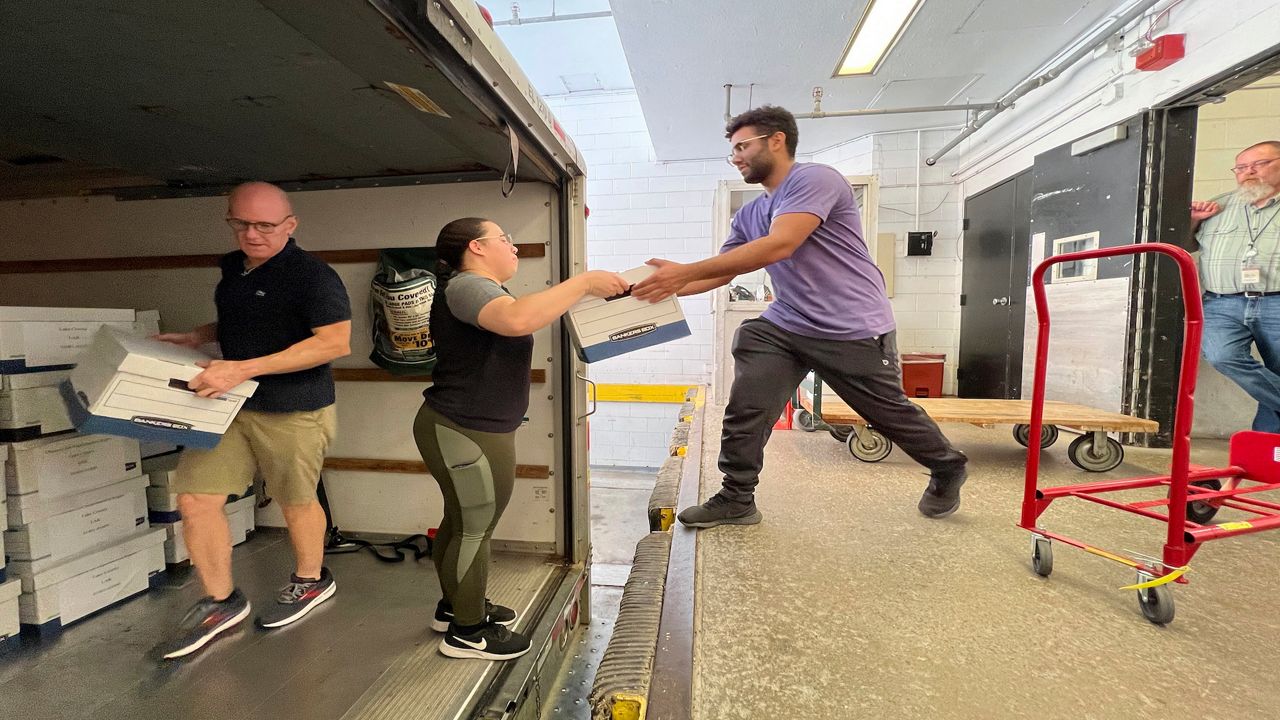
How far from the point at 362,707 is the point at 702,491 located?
1540mm

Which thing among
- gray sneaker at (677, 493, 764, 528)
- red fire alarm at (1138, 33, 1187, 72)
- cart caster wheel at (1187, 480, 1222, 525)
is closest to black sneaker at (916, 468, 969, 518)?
gray sneaker at (677, 493, 764, 528)

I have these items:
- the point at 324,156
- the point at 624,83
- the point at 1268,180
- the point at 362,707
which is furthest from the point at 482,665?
the point at 624,83

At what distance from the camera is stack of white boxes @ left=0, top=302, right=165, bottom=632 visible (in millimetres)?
1895

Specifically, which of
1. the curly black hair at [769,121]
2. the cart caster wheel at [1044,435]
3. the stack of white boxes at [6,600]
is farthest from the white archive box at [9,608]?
the cart caster wheel at [1044,435]

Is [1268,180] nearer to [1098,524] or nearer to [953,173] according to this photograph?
[1098,524]

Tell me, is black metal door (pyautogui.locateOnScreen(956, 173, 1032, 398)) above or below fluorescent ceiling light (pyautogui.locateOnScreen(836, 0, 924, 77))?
below

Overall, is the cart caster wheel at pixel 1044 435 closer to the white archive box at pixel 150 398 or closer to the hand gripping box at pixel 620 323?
the hand gripping box at pixel 620 323

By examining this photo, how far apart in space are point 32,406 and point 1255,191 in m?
6.11

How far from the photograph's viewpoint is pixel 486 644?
5.68ft

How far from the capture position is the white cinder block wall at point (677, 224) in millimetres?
5938

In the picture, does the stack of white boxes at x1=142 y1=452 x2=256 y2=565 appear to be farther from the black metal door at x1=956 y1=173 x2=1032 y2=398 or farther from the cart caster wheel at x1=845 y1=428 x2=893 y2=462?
the black metal door at x1=956 y1=173 x2=1032 y2=398

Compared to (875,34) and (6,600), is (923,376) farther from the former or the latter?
(6,600)

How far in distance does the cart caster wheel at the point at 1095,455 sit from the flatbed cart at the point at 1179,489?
0.78 metres

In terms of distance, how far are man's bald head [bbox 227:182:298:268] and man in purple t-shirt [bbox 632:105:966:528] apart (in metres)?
1.34
